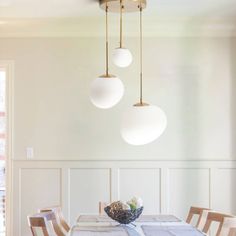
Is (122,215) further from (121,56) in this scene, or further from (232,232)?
(121,56)

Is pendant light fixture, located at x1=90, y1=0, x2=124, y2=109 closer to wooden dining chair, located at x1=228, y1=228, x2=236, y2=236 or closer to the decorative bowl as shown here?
the decorative bowl

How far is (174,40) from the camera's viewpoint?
14.4ft

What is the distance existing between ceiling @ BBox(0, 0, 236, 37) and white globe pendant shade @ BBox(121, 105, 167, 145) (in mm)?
1511

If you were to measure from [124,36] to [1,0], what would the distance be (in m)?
1.35

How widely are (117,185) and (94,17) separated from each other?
5.81ft

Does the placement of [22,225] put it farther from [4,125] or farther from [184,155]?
[184,155]

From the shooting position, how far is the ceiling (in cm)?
375

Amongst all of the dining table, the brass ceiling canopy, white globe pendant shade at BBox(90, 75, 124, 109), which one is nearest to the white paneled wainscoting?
the dining table

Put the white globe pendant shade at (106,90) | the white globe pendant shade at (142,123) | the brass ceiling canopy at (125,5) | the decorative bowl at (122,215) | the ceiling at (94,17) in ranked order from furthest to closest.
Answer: the ceiling at (94,17), the brass ceiling canopy at (125,5), the decorative bowl at (122,215), the white globe pendant shade at (106,90), the white globe pendant shade at (142,123)

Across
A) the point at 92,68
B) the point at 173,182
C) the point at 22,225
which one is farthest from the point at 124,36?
the point at 22,225

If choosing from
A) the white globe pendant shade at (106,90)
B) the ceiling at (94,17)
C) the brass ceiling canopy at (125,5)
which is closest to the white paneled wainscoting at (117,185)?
the ceiling at (94,17)

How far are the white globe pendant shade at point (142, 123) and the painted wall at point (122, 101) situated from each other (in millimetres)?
1794

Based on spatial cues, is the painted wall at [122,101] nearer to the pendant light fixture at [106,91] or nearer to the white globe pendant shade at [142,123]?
the pendant light fixture at [106,91]

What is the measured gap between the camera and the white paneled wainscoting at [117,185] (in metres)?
4.30
